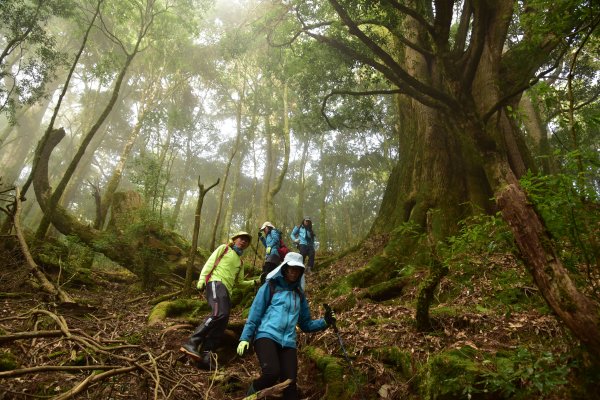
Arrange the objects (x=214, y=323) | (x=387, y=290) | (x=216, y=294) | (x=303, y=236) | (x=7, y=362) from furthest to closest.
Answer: (x=303, y=236), (x=387, y=290), (x=216, y=294), (x=214, y=323), (x=7, y=362)

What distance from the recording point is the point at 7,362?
3.56 m

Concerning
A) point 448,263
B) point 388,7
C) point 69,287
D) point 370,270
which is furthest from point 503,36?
point 69,287

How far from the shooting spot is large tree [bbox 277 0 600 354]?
2711mm

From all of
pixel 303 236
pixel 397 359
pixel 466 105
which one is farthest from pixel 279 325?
pixel 303 236

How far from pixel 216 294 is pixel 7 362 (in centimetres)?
260

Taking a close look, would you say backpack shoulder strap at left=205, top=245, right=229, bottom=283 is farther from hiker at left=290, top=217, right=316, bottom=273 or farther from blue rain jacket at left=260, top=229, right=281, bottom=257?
hiker at left=290, top=217, right=316, bottom=273

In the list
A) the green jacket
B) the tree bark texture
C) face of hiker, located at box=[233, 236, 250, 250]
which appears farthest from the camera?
the tree bark texture

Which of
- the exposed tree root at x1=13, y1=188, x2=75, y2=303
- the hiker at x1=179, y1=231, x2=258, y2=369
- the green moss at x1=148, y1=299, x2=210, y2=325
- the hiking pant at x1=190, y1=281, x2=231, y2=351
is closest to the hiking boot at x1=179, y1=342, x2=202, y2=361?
the hiker at x1=179, y1=231, x2=258, y2=369

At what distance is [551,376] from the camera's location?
2.42m

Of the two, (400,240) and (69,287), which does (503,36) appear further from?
(69,287)

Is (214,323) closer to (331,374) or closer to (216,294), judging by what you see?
(216,294)

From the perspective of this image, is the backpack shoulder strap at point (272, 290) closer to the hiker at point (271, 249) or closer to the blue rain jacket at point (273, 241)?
the hiker at point (271, 249)

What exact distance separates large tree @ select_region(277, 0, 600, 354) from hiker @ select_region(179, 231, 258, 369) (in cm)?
342

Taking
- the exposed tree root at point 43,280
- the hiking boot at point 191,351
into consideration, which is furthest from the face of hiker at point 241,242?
the exposed tree root at point 43,280
